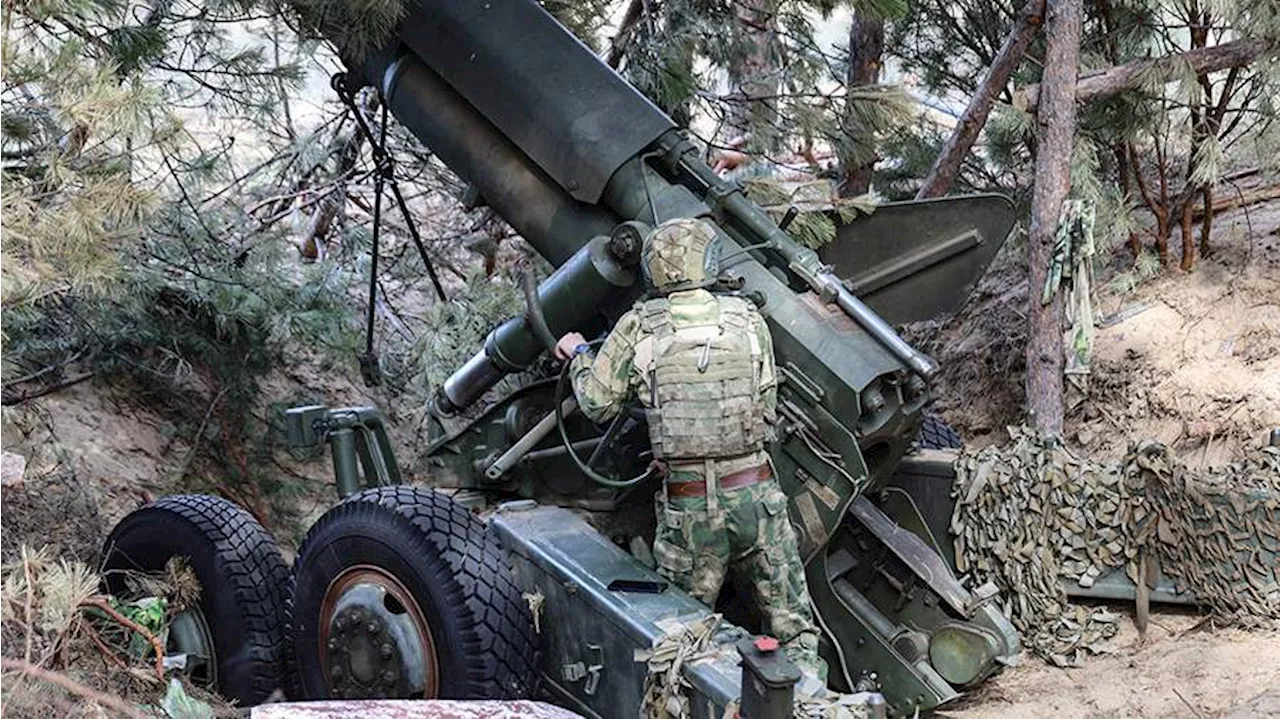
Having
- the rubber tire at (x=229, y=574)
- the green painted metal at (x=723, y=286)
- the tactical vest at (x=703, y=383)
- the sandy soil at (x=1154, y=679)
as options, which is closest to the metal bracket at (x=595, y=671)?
the tactical vest at (x=703, y=383)

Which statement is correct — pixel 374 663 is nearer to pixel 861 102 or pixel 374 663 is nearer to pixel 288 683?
pixel 288 683

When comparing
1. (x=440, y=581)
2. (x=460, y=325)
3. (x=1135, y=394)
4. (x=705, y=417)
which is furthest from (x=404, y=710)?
(x=1135, y=394)

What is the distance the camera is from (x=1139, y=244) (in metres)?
6.51

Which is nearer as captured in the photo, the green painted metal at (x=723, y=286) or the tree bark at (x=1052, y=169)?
the green painted metal at (x=723, y=286)

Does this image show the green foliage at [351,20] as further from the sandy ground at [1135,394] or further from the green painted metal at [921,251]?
the sandy ground at [1135,394]

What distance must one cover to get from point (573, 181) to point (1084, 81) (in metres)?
2.46

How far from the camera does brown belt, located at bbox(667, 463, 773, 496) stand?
13.2 ft

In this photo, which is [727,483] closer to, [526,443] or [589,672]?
[589,672]

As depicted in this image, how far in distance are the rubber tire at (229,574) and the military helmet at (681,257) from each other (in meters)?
1.69

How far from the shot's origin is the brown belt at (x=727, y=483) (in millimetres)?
4016

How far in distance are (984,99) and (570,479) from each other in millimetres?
2917

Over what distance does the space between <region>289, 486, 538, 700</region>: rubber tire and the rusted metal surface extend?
0.54 metres

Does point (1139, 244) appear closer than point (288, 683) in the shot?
No

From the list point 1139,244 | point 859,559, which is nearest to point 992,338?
point 1139,244
